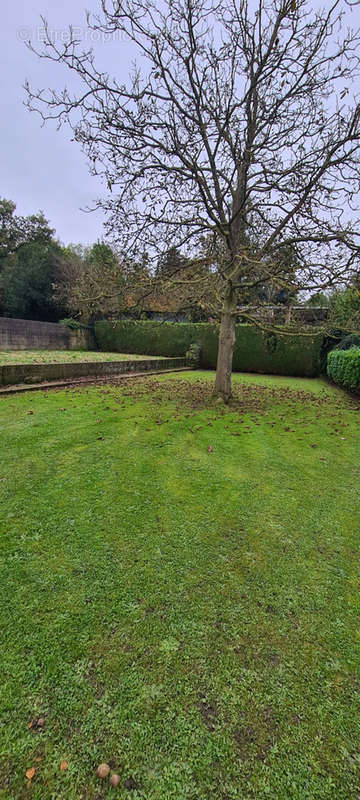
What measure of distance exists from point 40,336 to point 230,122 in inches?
488

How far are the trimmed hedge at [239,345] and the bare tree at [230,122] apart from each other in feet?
20.8

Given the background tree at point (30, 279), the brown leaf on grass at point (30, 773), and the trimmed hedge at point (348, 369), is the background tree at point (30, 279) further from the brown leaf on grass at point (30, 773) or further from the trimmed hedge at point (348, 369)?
the brown leaf on grass at point (30, 773)

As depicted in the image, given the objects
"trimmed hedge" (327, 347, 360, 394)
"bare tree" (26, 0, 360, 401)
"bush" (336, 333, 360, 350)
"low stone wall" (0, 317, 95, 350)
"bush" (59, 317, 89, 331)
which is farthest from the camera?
"bush" (59, 317, 89, 331)

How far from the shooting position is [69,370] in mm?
9055

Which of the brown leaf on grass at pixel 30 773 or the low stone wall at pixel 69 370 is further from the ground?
the low stone wall at pixel 69 370

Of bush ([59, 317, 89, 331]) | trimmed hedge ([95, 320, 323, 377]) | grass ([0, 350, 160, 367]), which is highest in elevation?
bush ([59, 317, 89, 331])

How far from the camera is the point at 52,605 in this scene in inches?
65.1

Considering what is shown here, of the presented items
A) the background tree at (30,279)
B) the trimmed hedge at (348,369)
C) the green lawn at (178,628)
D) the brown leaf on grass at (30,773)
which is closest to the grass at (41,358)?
the green lawn at (178,628)

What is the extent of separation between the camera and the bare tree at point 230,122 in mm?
5297

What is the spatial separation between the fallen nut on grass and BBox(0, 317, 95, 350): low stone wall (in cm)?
1498

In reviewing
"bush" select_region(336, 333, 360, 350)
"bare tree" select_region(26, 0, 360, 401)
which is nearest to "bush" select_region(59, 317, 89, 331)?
"bare tree" select_region(26, 0, 360, 401)

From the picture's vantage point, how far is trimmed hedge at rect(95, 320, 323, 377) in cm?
1395

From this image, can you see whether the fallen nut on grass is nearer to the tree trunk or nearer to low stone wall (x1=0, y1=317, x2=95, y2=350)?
the tree trunk

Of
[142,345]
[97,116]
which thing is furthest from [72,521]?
[142,345]
